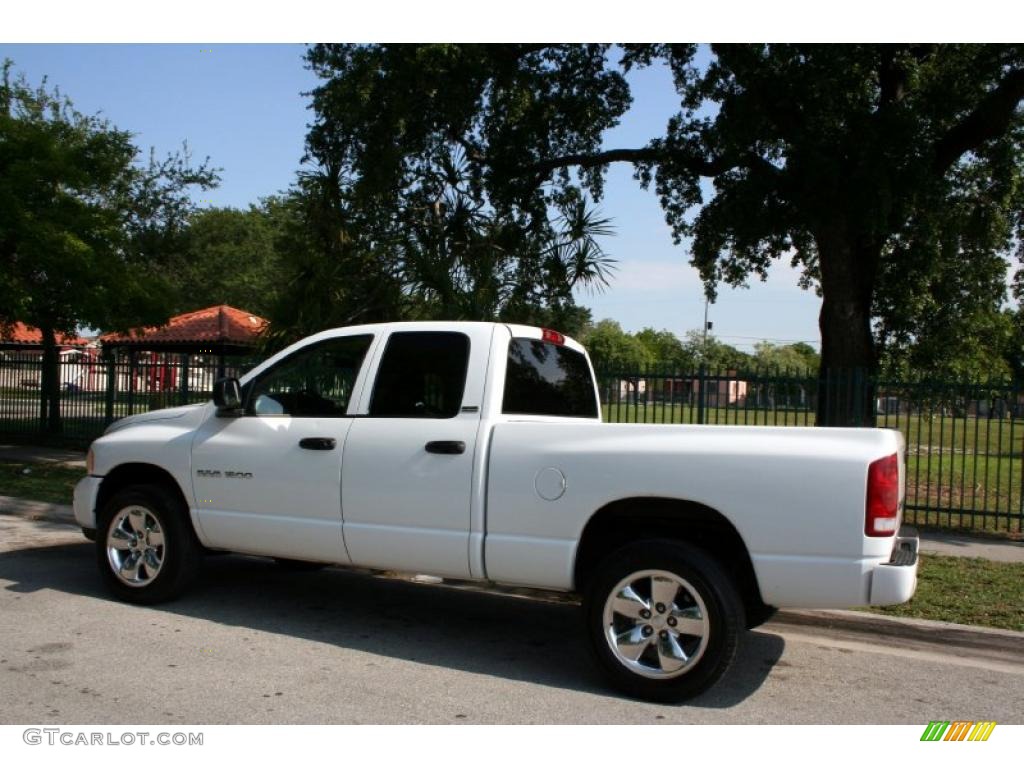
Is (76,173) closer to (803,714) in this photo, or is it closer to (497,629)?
(497,629)

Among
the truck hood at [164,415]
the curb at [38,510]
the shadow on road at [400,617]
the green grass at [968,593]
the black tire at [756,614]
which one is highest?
the truck hood at [164,415]

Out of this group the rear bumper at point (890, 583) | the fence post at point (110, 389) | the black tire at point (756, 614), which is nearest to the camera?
the rear bumper at point (890, 583)

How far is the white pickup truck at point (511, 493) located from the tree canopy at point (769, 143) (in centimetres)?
739

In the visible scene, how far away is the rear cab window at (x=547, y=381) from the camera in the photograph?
6020mm

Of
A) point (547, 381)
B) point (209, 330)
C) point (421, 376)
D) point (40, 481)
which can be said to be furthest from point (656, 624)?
point (209, 330)

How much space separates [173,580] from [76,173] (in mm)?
11266

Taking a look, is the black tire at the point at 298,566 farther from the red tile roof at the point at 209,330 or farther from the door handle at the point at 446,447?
the red tile roof at the point at 209,330

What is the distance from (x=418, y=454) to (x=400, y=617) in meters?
1.55

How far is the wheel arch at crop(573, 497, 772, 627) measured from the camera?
5.07 m

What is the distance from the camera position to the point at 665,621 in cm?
498

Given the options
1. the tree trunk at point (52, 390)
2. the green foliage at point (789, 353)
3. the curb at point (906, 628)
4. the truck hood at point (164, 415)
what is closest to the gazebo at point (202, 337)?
the tree trunk at point (52, 390)
